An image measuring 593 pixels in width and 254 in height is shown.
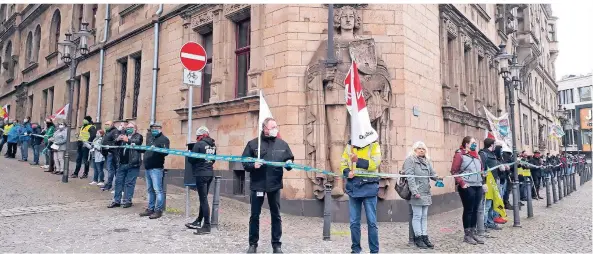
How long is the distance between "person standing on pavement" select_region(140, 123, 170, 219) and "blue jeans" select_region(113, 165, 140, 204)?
2.64 ft

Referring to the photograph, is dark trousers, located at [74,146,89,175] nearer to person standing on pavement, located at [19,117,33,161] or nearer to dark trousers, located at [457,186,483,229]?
person standing on pavement, located at [19,117,33,161]

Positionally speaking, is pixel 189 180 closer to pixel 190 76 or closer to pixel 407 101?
pixel 190 76

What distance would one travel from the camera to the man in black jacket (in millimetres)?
5347

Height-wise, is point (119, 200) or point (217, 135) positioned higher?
point (217, 135)

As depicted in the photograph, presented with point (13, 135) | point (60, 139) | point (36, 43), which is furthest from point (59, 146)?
point (36, 43)

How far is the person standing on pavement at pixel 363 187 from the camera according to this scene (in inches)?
209

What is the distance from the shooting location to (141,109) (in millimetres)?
13648

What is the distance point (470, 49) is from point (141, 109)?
39.4 ft

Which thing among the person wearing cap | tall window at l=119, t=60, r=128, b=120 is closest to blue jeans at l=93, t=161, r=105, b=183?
tall window at l=119, t=60, r=128, b=120

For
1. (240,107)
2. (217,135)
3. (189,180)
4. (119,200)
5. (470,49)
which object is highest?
(470,49)

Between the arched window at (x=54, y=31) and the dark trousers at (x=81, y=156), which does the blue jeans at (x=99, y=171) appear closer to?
the dark trousers at (x=81, y=156)

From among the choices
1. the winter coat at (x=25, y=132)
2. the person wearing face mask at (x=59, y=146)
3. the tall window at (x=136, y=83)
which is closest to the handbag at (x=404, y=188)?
the person wearing face mask at (x=59, y=146)

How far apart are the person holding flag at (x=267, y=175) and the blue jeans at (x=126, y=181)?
3663 mm

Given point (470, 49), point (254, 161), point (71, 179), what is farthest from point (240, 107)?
point (470, 49)
